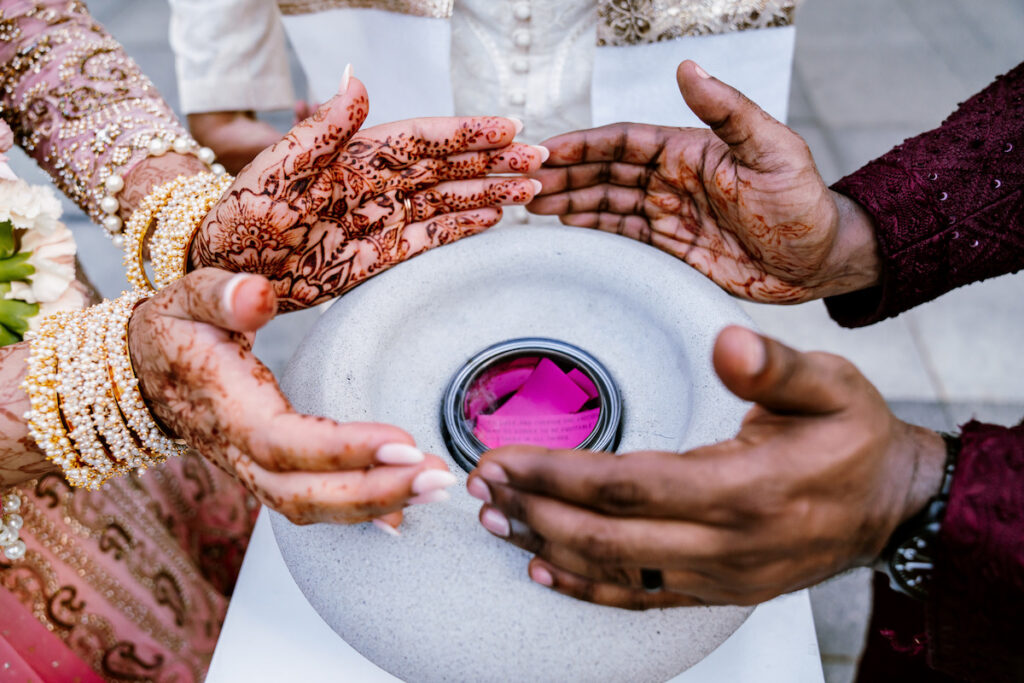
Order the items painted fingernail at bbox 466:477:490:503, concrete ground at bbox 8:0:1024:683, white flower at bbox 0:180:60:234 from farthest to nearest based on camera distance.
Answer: concrete ground at bbox 8:0:1024:683
white flower at bbox 0:180:60:234
painted fingernail at bbox 466:477:490:503

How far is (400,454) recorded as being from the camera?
49 centimetres

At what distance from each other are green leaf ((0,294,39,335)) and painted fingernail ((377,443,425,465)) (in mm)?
456

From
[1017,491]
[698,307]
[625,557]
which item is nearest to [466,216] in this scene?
[698,307]

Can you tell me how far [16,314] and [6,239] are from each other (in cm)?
Result: 8

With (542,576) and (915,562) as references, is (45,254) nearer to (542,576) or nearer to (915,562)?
(542,576)

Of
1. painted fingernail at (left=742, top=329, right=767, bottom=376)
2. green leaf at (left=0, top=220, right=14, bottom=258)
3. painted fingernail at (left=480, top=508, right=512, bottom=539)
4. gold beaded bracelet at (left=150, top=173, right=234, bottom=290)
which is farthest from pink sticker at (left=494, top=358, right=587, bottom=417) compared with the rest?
green leaf at (left=0, top=220, right=14, bottom=258)

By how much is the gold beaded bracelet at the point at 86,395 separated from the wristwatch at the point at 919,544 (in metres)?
0.67

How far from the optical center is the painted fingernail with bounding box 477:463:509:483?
1.65 feet

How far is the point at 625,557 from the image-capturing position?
0.47 meters

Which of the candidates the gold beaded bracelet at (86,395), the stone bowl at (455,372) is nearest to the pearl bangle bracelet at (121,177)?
the gold beaded bracelet at (86,395)

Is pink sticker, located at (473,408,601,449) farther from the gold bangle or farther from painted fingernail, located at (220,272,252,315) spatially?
the gold bangle

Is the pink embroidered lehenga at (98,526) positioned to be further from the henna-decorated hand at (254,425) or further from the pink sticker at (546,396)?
the pink sticker at (546,396)

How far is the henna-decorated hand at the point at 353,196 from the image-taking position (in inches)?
26.5

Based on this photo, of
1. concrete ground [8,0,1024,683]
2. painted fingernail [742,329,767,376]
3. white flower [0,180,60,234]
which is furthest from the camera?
concrete ground [8,0,1024,683]
